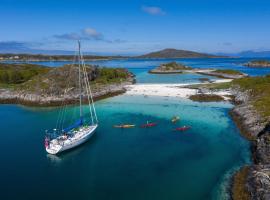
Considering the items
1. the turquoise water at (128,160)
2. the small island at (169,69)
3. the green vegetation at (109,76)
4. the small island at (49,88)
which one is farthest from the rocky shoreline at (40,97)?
the small island at (169,69)

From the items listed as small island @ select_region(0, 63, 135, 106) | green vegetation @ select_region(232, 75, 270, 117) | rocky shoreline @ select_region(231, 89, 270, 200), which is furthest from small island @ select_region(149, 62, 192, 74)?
rocky shoreline @ select_region(231, 89, 270, 200)

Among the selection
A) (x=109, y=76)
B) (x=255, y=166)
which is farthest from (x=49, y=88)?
(x=255, y=166)

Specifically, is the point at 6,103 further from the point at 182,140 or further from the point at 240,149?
the point at 240,149

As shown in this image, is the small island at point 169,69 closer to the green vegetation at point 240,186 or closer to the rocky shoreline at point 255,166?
the rocky shoreline at point 255,166

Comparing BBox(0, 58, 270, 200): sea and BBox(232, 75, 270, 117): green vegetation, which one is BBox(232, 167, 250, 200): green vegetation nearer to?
BBox(0, 58, 270, 200): sea

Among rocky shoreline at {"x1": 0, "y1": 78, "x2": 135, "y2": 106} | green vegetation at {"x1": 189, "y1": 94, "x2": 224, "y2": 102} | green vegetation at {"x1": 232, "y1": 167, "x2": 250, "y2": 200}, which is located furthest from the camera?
green vegetation at {"x1": 189, "y1": 94, "x2": 224, "y2": 102}

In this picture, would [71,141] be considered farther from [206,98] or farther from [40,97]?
[206,98]
